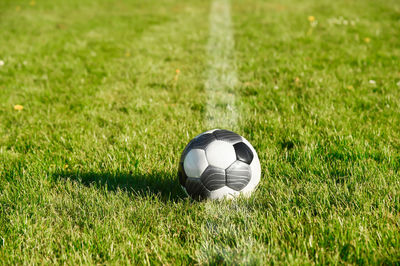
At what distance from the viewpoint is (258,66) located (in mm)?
5660

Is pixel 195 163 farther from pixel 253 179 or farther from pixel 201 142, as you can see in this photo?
pixel 253 179

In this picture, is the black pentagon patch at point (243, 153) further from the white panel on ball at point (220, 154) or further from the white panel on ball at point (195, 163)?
the white panel on ball at point (195, 163)

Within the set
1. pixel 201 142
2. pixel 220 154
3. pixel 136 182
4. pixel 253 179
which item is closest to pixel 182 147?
pixel 136 182

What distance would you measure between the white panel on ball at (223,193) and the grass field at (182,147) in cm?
7

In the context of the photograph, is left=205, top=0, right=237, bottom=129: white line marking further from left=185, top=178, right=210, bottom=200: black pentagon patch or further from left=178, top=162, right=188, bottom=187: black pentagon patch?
left=185, top=178, right=210, bottom=200: black pentagon patch

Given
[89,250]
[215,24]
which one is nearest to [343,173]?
[89,250]

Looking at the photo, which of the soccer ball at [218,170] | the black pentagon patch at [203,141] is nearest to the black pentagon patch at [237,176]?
the soccer ball at [218,170]

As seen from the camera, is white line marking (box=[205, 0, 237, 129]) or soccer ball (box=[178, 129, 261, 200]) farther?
white line marking (box=[205, 0, 237, 129])

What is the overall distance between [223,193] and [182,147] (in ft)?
3.37

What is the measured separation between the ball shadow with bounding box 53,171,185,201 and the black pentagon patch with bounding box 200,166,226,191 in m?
0.26

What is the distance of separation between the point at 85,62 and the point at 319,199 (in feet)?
17.0

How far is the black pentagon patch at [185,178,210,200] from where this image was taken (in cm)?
235

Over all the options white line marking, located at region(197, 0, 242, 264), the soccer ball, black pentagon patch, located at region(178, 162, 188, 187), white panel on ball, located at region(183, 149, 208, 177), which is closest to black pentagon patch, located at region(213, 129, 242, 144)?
the soccer ball

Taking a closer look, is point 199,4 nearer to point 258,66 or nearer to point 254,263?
point 258,66
